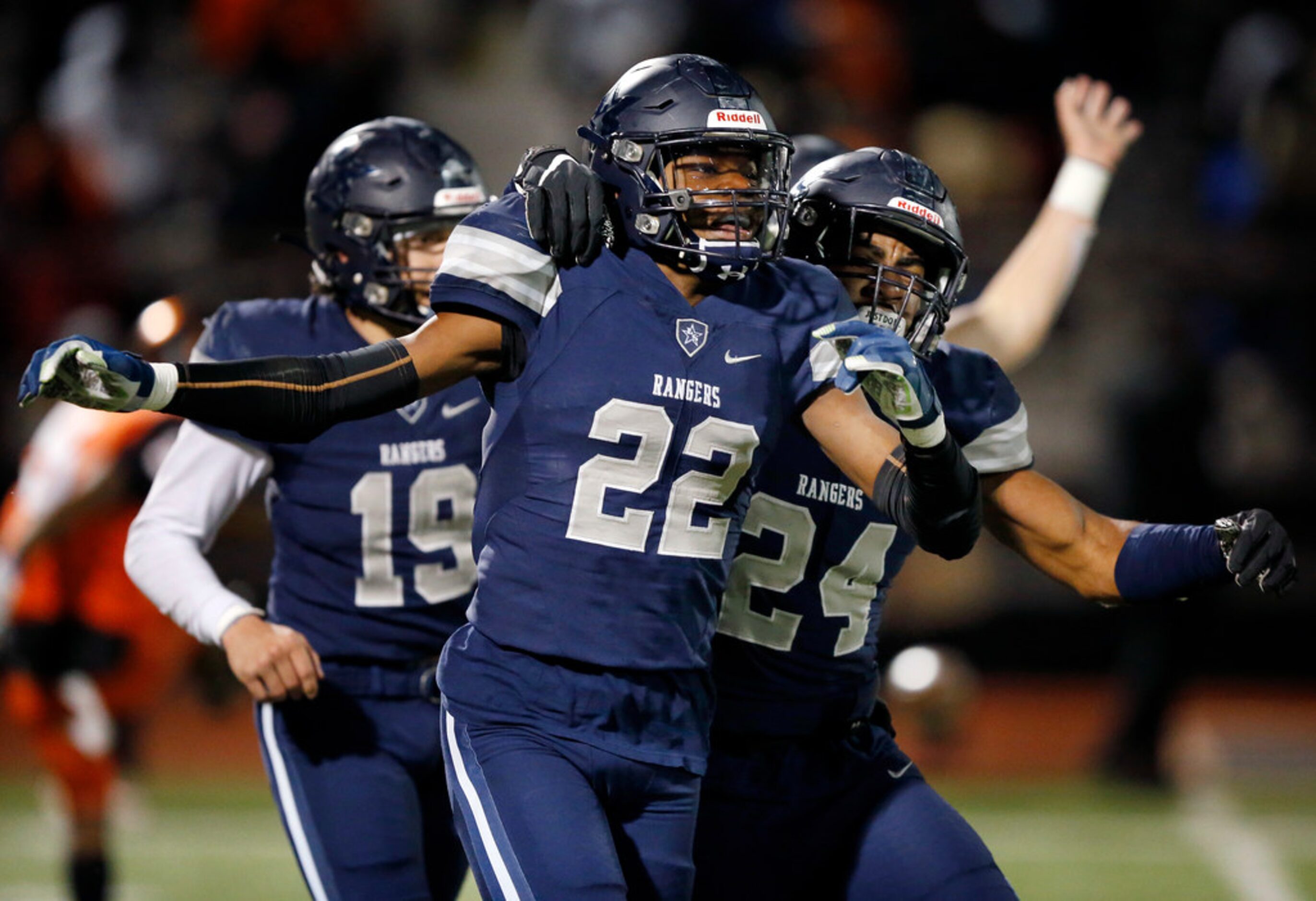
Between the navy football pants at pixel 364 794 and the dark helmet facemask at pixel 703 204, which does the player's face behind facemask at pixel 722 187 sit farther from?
the navy football pants at pixel 364 794

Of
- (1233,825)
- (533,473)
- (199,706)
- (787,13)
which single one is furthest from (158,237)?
(533,473)

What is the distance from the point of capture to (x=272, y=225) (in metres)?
8.16

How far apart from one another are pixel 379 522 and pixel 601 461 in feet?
2.90

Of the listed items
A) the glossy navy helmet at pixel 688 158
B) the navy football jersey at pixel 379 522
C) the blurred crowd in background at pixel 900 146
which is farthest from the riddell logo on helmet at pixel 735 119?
the blurred crowd in background at pixel 900 146

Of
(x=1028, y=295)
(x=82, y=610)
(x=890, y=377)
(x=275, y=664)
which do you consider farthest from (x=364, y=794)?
(x=82, y=610)

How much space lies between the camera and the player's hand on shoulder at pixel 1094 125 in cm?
434

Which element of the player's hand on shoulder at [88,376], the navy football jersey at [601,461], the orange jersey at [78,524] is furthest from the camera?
the orange jersey at [78,524]

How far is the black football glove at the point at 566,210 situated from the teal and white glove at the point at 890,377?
1.36 feet

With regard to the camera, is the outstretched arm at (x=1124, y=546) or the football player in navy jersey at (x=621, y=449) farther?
the outstretched arm at (x=1124, y=546)

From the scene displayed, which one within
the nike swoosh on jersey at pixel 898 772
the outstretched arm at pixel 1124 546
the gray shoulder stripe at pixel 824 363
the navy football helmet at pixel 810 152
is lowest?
the nike swoosh on jersey at pixel 898 772

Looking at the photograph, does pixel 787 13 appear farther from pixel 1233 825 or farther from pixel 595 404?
pixel 595 404

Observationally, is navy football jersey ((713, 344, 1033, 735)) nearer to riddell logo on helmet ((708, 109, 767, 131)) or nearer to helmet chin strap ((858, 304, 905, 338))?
helmet chin strap ((858, 304, 905, 338))

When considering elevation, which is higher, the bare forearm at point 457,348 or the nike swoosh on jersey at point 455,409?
the bare forearm at point 457,348

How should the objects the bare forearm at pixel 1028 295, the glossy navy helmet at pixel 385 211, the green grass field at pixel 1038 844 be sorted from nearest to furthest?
the glossy navy helmet at pixel 385 211, the bare forearm at pixel 1028 295, the green grass field at pixel 1038 844
